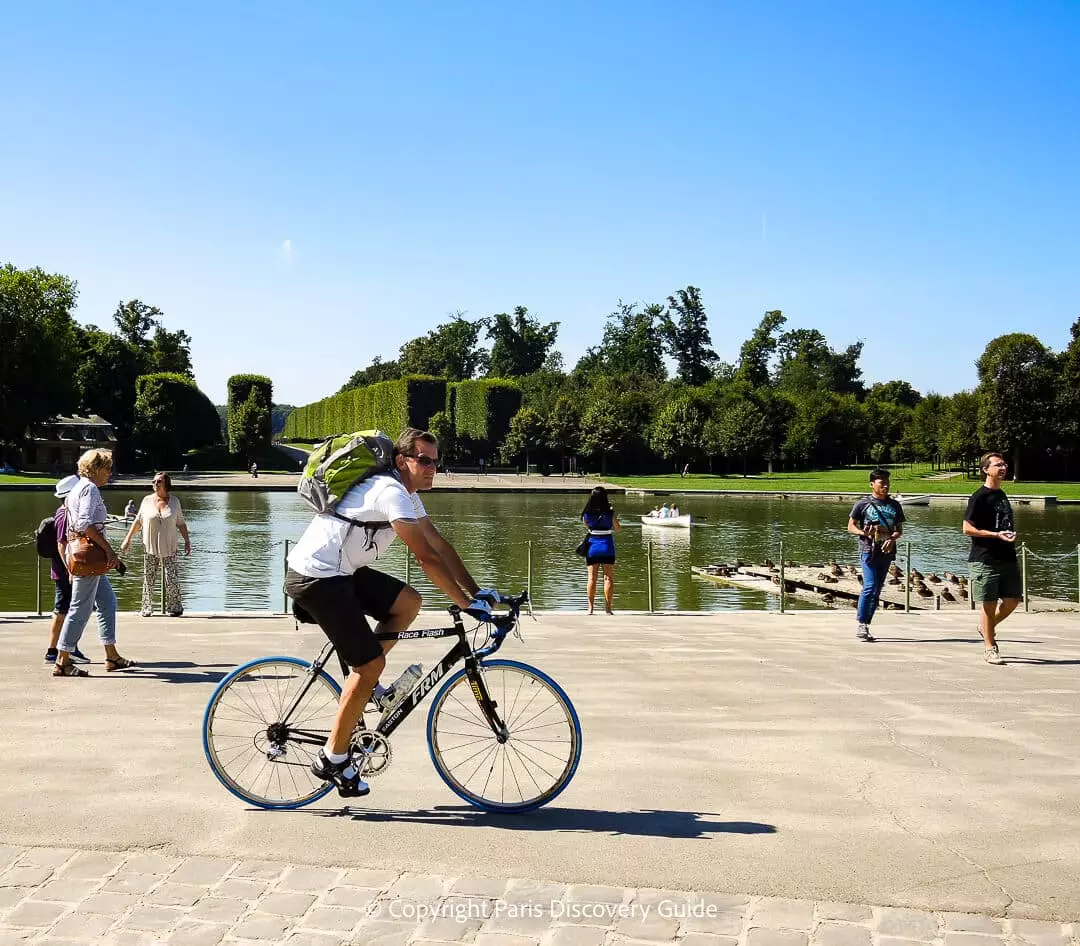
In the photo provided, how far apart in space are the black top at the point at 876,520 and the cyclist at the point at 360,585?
7.62 metres

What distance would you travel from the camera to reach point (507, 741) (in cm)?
520

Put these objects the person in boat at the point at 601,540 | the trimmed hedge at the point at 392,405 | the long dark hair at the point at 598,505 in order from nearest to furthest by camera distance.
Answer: the long dark hair at the point at 598,505
the person in boat at the point at 601,540
the trimmed hedge at the point at 392,405

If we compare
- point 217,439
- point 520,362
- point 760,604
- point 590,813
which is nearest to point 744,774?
point 590,813

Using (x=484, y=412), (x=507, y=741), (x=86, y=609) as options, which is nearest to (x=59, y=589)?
(x=86, y=609)

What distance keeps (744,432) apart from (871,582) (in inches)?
3004

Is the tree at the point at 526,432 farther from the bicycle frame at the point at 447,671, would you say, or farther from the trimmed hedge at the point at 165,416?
the bicycle frame at the point at 447,671

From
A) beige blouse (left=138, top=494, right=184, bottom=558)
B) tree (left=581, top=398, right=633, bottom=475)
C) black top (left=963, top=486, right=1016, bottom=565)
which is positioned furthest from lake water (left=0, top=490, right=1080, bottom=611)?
tree (left=581, top=398, right=633, bottom=475)

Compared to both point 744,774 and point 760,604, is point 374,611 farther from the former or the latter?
point 760,604

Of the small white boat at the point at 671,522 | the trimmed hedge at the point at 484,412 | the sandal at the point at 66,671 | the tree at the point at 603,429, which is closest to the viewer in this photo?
the sandal at the point at 66,671

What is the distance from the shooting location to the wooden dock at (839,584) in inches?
787

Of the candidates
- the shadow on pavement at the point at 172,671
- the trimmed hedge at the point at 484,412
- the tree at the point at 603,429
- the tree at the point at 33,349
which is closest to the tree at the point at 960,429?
the tree at the point at 603,429

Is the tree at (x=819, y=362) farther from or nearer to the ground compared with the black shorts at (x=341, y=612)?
farther from the ground

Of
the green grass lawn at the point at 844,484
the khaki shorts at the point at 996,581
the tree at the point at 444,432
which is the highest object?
the tree at the point at 444,432

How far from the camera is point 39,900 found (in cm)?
406
